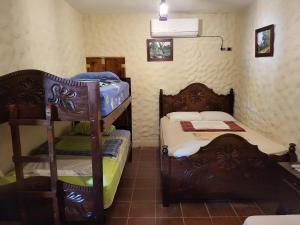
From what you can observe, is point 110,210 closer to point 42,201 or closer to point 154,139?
point 42,201

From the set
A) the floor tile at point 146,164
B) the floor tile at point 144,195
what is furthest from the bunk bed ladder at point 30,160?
the floor tile at point 146,164

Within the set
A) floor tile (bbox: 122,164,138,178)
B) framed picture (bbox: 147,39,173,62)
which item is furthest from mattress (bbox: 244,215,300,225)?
framed picture (bbox: 147,39,173,62)

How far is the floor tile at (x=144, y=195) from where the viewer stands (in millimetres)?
2808

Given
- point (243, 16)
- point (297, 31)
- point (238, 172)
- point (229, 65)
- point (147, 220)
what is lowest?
point (147, 220)

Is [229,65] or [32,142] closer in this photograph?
[32,142]

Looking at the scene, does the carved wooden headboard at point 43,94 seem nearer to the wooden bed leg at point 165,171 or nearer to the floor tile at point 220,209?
the wooden bed leg at point 165,171

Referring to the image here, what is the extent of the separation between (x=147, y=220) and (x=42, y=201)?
100 cm

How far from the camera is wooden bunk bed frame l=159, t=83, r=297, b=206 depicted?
8.30 ft

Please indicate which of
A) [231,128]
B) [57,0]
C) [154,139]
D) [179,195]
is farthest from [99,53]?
[179,195]

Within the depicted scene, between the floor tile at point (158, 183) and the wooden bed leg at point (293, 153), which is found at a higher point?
the wooden bed leg at point (293, 153)

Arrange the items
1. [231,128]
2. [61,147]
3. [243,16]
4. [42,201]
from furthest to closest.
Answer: [243,16] → [231,128] → [61,147] → [42,201]

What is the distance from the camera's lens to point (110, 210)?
8.42 ft

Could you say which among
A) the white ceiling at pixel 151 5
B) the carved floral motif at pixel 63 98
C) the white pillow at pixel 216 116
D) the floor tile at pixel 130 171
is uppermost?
the white ceiling at pixel 151 5

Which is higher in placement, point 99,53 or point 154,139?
point 99,53
